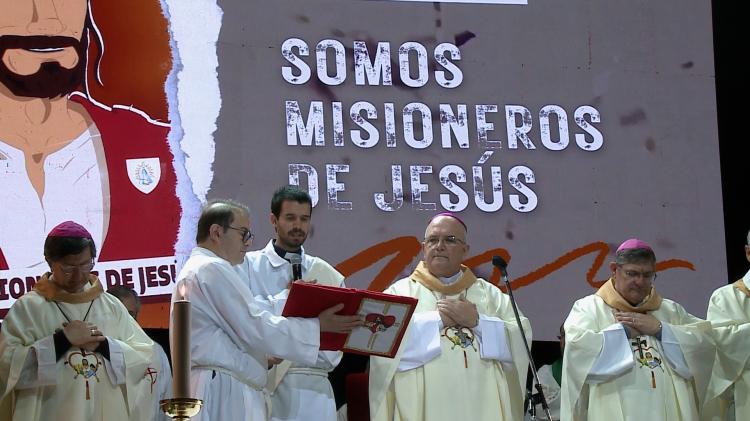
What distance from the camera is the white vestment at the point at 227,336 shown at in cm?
635

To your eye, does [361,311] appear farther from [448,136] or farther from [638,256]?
[448,136]

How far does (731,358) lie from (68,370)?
4.14 metres

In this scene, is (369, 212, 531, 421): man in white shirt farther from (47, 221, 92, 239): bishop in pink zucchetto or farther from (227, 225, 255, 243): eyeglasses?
(47, 221, 92, 239): bishop in pink zucchetto

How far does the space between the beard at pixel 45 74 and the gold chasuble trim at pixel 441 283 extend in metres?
2.99

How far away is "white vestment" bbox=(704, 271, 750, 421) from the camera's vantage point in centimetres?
787

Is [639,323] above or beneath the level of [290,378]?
above

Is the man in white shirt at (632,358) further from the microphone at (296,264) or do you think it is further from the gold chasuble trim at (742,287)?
the microphone at (296,264)

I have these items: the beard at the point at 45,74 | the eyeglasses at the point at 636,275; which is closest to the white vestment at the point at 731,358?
the eyeglasses at the point at 636,275

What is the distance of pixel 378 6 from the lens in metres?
9.74

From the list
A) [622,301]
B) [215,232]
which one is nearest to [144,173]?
[215,232]

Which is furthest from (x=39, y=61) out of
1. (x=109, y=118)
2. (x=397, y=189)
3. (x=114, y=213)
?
(x=397, y=189)

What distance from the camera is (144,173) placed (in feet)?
29.4

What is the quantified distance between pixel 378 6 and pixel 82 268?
12.3ft

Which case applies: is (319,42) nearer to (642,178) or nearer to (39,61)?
(39,61)
